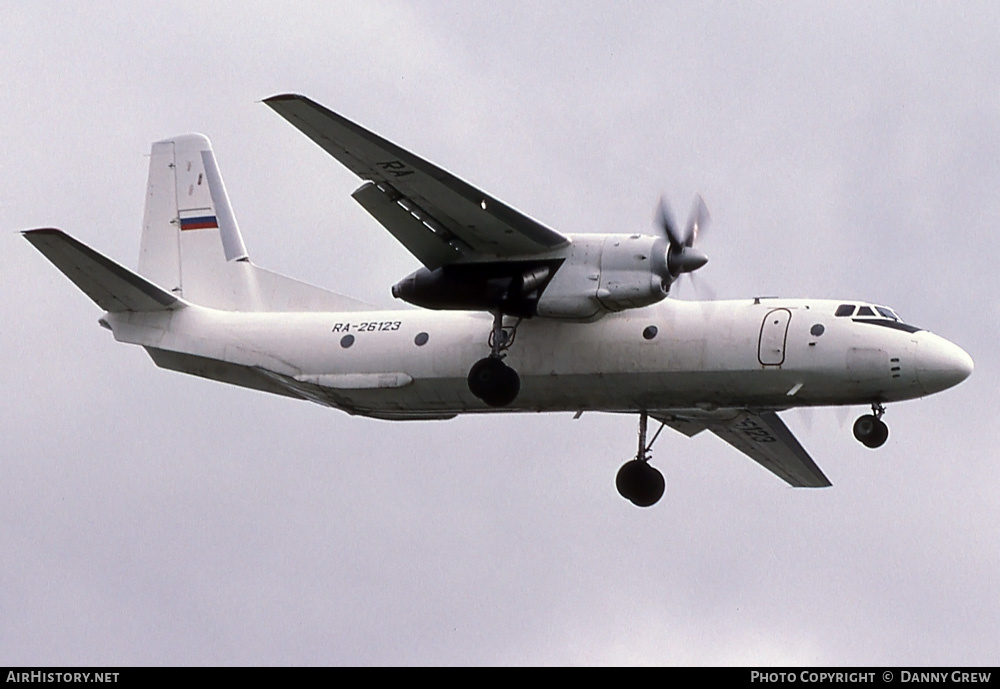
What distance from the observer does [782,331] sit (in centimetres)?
2628

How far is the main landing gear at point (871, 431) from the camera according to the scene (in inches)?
1009

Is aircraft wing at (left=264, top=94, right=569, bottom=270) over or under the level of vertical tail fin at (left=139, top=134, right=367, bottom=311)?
under

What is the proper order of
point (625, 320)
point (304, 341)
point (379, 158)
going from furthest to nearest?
point (304, 341)
point (625, 320)
point (379, 158)

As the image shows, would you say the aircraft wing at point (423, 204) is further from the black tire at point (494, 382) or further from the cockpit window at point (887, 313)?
the cockpit window at point (887, 313)

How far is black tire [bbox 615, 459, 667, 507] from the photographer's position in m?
29.4

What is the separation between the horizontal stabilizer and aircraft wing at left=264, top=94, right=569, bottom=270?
4.57 metres

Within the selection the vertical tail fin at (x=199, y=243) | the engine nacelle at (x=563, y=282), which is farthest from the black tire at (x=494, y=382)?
the vertical tail fin at (x=199, y=243)

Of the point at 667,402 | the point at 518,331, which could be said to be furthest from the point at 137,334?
the point at 667,402

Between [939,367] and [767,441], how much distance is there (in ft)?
21.1

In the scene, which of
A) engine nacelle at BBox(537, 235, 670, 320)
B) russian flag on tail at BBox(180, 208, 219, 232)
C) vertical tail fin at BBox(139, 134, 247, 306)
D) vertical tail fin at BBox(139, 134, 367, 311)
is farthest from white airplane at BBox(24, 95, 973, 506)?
russian flag on tail at BBox(180, 208, 219, 232)

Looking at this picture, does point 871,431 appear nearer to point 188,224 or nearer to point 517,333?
point 517,333

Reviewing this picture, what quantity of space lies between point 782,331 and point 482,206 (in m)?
4.91

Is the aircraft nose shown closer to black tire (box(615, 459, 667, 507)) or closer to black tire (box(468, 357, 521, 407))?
black tire (box(615, 459, 667, 507))
